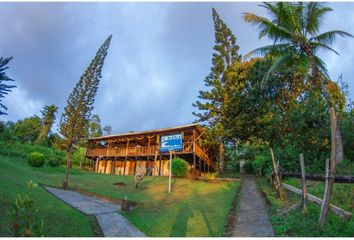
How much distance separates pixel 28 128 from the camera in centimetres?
4462

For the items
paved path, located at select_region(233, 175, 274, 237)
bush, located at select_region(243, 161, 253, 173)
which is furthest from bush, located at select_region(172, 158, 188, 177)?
bush, located at select_region(243, 161, 253, 173)

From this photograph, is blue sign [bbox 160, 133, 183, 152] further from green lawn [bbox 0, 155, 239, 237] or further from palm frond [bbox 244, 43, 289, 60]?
palm frond [bbox 244, 43, 289, 60]

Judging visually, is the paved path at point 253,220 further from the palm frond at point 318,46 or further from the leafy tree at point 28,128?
the leafy tree at point 28,128

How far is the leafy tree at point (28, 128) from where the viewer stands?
4361 centimetres

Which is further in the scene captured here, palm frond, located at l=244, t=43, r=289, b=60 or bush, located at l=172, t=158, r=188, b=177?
bush, located at l=172, t=158, r=188, b=177

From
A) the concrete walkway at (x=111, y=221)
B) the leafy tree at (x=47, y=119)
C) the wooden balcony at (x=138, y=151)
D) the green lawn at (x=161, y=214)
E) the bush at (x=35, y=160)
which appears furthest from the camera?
the leafy tree at (x=47, y=119)

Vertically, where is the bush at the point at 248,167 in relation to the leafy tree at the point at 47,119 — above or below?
below

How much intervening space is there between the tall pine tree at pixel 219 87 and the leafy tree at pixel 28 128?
96.3ft

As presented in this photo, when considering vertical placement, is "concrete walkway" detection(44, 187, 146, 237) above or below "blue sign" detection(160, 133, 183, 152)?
below

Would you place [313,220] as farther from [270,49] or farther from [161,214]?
[270,49]

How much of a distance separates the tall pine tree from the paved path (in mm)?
12650

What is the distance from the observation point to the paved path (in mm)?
7570

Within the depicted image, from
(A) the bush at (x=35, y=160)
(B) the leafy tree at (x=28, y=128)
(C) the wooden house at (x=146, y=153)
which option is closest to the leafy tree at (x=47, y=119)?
(B) the leafy tree at (x=28, y=128)

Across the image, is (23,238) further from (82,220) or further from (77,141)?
(77,141)
